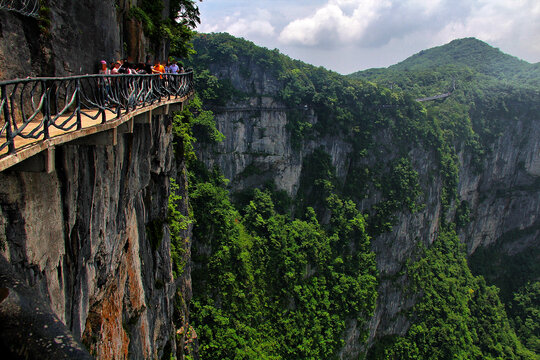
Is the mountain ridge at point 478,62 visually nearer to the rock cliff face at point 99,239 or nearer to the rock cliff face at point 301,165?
the rock cliff face at point 301,165

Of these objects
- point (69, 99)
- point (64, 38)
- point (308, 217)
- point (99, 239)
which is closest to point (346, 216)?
point (308, 217)

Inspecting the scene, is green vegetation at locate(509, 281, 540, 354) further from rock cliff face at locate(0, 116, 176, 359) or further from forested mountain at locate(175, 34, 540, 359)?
rock cliff face at locate(0, 116, 176, 359)

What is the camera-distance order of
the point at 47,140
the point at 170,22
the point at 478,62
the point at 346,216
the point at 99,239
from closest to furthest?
the point at 47,140
the point at 99,239
the point at 170,22
the point at 346,216
the point at 478,62

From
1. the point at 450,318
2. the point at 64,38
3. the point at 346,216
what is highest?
the point at 64,38

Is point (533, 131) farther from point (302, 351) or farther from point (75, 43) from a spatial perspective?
point (75, 43)

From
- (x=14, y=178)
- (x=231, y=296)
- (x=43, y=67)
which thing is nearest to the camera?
(x=14, y=178)

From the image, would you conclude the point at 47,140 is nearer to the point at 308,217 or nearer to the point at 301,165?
the point at 308,217

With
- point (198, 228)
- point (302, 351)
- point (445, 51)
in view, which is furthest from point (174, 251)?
point (445, 51)
